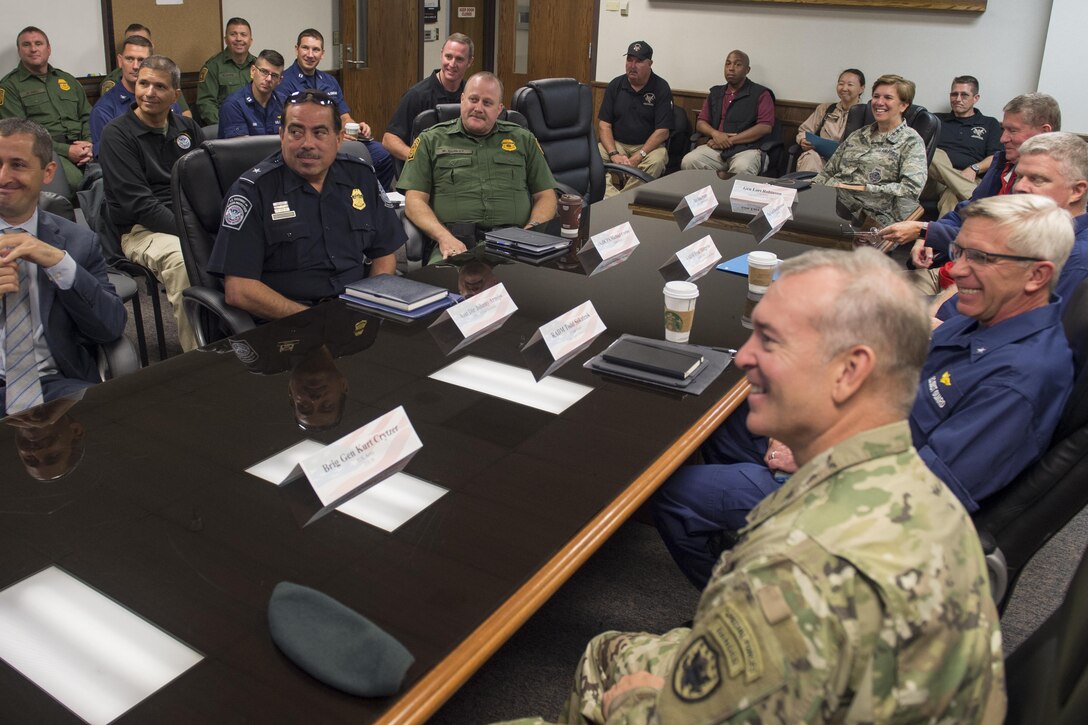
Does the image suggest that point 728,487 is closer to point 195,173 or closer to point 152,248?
point 195,173

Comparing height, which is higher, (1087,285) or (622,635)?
(1087,285)

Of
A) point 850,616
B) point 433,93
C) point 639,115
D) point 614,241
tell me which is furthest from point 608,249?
Answer: point 639,115

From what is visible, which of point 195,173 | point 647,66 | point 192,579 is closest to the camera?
point 192,579

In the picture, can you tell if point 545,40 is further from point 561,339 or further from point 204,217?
point 561,339

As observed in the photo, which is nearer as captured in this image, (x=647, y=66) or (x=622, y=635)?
(x=622, y=635)

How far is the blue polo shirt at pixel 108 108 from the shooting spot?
5.12 metres

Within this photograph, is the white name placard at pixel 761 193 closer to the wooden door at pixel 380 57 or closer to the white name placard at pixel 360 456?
the white name placard at pixel 360 456

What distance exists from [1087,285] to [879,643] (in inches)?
58.7

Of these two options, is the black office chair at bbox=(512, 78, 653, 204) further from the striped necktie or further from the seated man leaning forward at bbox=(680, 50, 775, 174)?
the striped necktie

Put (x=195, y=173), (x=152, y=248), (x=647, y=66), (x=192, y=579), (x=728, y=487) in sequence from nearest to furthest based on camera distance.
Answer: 1. (x=192, y=579)
2. (x=728, y=487)
3. (x=195, y=173)
4. (x=152, y=248)
5. (x=647, y=66)

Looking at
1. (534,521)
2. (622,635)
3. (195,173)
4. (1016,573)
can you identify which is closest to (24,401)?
(195,173)

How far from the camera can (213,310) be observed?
2.55 m

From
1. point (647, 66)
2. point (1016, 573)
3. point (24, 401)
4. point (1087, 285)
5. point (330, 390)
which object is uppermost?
point (647, 66)

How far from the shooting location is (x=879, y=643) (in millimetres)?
940
